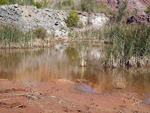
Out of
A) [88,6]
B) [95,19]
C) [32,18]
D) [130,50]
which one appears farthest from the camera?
[88,6]

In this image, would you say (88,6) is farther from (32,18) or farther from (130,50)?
(130,50)

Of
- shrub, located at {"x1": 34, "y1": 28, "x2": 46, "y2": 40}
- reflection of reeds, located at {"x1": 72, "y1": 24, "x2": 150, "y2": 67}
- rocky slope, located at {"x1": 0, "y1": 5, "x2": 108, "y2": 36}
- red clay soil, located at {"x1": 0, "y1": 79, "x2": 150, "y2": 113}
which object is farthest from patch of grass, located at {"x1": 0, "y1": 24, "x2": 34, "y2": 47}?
rocky slope, located at {"x1": 0, "y1": 5, "x2": 108, "y2": 36}

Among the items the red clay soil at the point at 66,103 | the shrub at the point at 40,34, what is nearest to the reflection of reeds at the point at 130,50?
the red clay soil at the point at 66,103

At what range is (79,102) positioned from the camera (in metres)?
3.39

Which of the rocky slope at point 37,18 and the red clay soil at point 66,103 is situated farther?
the rocky slope at point 37,18

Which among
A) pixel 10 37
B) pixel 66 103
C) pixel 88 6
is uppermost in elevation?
pixel 88 6

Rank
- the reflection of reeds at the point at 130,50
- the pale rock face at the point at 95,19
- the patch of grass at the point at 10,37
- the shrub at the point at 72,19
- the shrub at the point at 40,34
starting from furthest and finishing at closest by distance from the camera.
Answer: the pale rock face at the point at 95,19 → the shrub at the point at 72,19 → the shrub at the point at 40,34 → the patch of grass at the point at 10,37 → the reflection of reeds at the point at 130,50

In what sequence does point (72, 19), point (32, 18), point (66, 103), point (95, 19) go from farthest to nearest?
point (95, 19)
point (72, 19)
point (32, 18)
point (66, 103)

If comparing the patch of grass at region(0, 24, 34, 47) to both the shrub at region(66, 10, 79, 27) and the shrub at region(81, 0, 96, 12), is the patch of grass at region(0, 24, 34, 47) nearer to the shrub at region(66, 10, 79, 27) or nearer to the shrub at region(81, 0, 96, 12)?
the shrub at region(66, 10, 79, 27)

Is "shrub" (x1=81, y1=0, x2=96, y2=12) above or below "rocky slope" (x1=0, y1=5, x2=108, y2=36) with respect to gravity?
above

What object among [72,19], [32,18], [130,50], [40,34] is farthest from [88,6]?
[130,50]

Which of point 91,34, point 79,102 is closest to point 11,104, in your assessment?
point 79,102

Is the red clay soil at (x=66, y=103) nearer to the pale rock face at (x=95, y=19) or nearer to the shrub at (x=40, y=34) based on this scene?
the shrub at (x=40, y=34)

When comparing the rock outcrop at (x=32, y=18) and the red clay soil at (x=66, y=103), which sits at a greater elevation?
the rock outcrop at (x=32, y=18)
